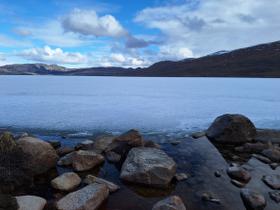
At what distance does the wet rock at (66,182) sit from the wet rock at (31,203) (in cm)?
155

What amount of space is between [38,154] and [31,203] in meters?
4.27

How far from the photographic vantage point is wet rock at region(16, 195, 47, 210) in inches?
444

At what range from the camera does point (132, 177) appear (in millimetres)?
14297

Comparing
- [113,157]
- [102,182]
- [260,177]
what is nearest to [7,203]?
[102,182]

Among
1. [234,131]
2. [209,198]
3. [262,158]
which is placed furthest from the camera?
[234,131]

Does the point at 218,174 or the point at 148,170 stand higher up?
the point at 148,170

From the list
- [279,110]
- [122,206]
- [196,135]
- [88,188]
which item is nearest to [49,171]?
[88,188]

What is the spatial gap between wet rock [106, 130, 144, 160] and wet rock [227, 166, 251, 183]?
5020mm

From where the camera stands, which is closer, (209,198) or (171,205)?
(171,205)

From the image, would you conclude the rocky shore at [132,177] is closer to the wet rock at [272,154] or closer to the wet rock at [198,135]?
the wet rock at [272,154]

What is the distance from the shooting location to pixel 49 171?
620 inches

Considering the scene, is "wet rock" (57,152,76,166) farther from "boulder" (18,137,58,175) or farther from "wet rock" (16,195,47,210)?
"wet rock" (16,195,47,210)

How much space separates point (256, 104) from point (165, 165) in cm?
3022

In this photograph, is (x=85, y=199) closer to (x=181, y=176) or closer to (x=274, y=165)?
(x=181, y=176)
